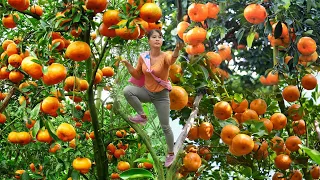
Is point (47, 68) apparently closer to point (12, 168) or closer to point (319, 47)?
point (319, 47)

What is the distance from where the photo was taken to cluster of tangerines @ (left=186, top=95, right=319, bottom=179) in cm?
219

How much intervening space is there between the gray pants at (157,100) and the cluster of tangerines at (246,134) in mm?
296

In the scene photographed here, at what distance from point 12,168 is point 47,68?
2.28 meters

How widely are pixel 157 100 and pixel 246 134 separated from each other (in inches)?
20.3

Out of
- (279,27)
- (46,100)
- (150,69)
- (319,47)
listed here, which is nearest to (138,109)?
(150,69)

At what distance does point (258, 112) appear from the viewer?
Result: 248 cm

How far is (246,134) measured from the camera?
7.34 ft

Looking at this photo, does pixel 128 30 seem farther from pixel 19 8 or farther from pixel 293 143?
pixel 293 143

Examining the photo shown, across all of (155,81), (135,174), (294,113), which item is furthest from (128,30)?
(294,113)

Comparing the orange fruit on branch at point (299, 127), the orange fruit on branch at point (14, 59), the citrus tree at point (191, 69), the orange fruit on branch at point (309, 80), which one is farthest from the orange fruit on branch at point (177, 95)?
the orange fruit on branch at point (299, 127)

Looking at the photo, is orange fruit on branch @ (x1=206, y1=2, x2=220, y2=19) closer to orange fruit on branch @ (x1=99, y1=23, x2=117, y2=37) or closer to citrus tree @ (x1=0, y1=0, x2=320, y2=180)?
citrus tree @ (x1=0, y1=0, x2=320, y2=180)

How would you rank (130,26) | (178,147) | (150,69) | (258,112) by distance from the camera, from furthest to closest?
(258,112) → (178,147) → (150,69) → (130,26)

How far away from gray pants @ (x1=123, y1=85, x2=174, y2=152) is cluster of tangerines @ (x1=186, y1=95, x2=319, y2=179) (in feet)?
0.97

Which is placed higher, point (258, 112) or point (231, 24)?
point (231, 24)
